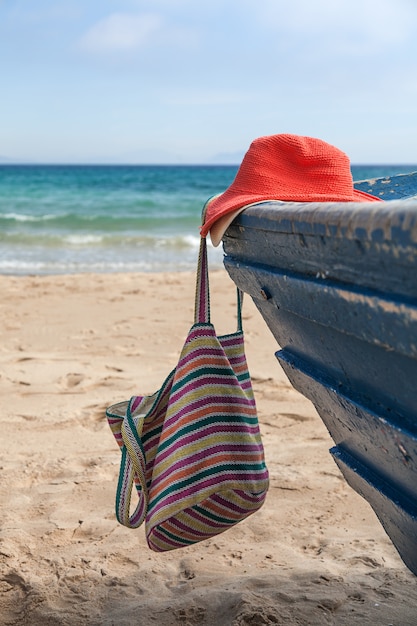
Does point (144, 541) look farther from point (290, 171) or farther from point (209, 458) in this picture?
point (290, 171)

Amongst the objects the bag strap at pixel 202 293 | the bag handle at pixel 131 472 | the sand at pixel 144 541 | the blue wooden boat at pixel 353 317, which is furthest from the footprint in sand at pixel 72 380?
the blue wooden boat at pixel 353 317

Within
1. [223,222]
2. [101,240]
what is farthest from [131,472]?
[101,240]

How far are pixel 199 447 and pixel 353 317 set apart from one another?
2.09 feet

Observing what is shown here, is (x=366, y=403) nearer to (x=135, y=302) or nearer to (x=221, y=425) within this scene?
(x=221, y=425)

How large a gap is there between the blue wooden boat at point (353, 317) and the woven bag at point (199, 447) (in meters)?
0.15

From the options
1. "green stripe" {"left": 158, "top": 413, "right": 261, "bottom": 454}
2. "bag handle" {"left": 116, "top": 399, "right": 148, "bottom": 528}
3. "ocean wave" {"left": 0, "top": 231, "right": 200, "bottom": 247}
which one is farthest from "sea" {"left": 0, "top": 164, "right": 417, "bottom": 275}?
"green stripe" {"left": 158, "top": 413, "right": 261, "bottom": 454}

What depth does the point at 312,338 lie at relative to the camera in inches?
56.1

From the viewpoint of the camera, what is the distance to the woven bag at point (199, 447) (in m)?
1.66

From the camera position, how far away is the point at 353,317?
45.1 inches

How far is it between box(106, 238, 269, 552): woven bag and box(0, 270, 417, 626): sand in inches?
16.2

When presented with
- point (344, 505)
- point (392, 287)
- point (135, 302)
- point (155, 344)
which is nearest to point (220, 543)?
point (344, 505)

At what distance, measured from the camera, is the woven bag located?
5.46ft

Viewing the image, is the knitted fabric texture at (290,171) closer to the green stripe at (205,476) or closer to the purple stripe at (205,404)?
the purple stripe at (205,404)

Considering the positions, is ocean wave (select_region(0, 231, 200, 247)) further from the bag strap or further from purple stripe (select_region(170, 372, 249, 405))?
purple stripe (select_region(170, 372, 249, 405))
